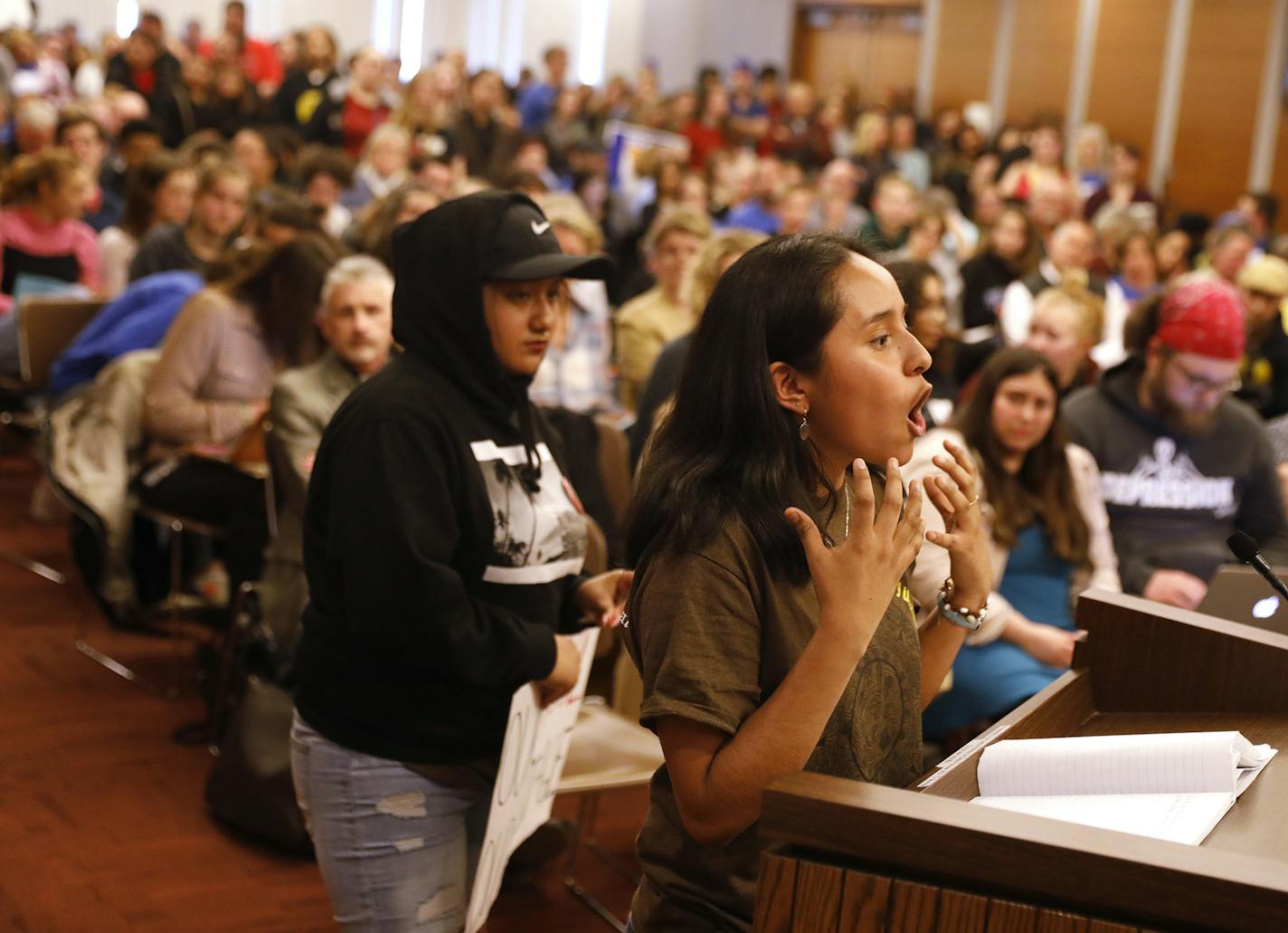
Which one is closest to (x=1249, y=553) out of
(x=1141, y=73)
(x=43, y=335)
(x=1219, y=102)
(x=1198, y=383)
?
(x=1198, y=383)

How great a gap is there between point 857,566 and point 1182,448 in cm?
286

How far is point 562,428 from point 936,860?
7.88 feet

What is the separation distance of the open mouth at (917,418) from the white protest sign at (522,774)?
2.54ft

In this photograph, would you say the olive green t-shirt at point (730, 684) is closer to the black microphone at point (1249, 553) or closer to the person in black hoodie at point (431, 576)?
the black microphone at point (1249, 553)

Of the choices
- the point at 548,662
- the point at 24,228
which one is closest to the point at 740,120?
the point at 24,228

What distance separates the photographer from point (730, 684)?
130cm

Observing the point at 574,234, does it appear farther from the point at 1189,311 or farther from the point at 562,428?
the point at 1189,311

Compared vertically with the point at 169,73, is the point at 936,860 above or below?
below

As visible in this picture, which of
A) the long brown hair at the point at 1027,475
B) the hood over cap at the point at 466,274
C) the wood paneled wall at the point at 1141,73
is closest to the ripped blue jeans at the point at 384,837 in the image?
the hood over cap at the point at 466,274

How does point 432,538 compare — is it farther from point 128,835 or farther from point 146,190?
point 146,190

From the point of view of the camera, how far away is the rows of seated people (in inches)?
140

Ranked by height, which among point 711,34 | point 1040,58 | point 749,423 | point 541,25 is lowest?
point 749,423

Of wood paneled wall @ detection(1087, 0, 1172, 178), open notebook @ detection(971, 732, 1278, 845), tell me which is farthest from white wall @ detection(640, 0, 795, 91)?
open notebook @ detection(971, 732, 1278, 845)

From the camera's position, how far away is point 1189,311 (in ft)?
12.2
